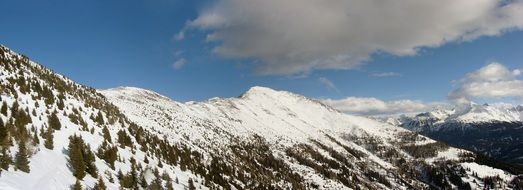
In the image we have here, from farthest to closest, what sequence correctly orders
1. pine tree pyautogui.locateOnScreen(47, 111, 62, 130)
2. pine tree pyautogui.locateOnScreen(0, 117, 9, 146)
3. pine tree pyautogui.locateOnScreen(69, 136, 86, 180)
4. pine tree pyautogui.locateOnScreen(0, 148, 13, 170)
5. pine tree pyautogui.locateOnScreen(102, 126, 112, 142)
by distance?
pine tree pyautogui.locateOnScreen(102, 126, 112, 142) < pine tree pyautogui.locateOnScreen(47, 111, 62, 130) < pine tree pyautogui.locateOnScreen(69, 136, 86, 180) < pine tree pyautogui.locateOnScreen(0, 117, 9, 146) < pine tree pyautogui.locateOnScreen(0, 148, 13, 170)

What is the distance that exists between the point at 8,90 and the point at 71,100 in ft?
31.4

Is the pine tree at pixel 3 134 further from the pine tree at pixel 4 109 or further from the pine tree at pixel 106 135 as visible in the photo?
the pine tree at pixel 106 135

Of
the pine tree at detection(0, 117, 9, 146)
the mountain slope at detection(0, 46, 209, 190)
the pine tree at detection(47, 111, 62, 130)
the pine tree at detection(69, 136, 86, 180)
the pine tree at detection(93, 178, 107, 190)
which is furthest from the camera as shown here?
the pine tree at detection(47, 111, 62, 130)

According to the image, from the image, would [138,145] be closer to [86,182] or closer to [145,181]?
[145,181]

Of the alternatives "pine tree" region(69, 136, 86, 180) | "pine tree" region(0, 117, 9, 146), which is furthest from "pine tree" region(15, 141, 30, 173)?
"pine tree" region(69, 136, 86, 180)

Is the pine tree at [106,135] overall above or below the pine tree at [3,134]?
above

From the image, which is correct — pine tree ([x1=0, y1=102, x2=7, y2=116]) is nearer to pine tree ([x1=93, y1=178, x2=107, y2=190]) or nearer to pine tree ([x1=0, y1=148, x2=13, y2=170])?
pine tree ([x1=0, y1=148, x2=13, y2=170])

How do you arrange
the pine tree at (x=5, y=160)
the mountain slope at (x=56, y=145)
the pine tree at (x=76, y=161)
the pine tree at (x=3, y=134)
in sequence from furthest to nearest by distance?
1. the pine tree at (x=76, y=161)
2. the pine tree at (x=3, y=134)
3. the mountain slope at (x=56, y=145)
4. the pine tree at (x=5, y=160)

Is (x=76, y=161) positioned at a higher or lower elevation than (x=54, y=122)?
lower

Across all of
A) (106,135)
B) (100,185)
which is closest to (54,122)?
(106,135)

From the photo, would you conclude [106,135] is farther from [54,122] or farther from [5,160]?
[5,160]

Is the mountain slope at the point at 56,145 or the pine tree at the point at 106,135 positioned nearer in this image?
the mountain slope at the point at 56,145

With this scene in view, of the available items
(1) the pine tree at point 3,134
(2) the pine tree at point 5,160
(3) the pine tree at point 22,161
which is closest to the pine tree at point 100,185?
(3) the pine tree at point 22,161

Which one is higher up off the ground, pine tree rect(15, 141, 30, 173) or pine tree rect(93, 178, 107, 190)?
pine tree rect(15, 141, 30, 173)
